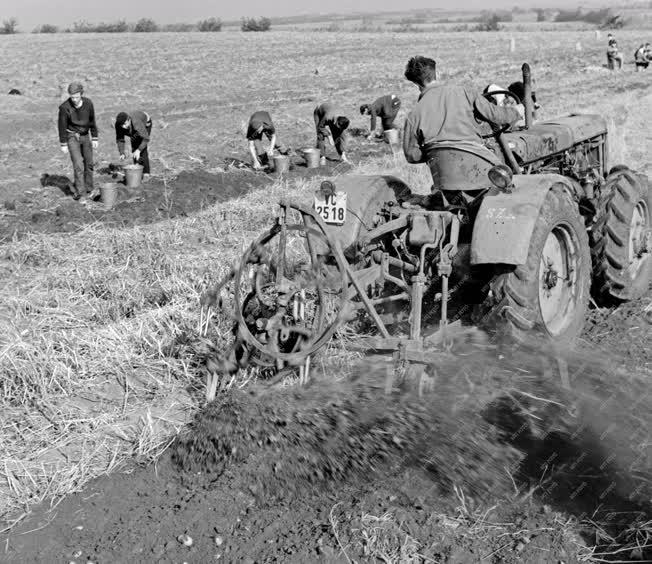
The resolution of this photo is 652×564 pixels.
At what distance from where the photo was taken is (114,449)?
4129 millimetres

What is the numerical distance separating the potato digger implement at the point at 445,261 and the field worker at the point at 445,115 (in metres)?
0.07

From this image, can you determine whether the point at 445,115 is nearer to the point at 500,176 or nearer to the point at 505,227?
the point at 500,176

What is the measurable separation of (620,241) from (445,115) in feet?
5.47

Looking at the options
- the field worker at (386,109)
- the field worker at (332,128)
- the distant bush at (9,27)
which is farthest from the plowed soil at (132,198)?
the distant bush at (9,27)

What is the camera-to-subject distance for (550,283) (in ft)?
16.4

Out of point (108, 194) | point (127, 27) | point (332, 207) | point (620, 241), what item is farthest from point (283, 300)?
point (127, 27)

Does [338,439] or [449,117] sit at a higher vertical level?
[449,117]

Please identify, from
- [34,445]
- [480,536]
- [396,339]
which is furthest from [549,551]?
[34,445]

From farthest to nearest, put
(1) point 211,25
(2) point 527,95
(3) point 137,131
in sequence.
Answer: (1) point 211,25, (3) point 137,131, (2) point 527,95

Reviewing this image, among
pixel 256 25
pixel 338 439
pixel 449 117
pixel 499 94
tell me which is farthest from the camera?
pixel 256 25

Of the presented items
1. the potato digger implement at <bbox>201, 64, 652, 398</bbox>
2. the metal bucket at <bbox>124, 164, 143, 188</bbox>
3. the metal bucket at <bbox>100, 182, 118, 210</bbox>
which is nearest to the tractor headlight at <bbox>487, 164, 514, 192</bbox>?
the potato digger implement at <bbox>201, 64, 652, 398</bbox>

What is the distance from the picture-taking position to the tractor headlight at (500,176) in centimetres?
454

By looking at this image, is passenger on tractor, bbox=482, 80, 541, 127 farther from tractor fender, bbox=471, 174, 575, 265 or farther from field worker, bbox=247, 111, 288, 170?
field worker, bbox=247, 111, 288, 170

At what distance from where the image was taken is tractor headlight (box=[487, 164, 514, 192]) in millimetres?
4539
